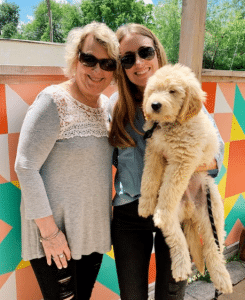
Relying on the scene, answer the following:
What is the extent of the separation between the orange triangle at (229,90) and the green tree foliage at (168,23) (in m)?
39.6

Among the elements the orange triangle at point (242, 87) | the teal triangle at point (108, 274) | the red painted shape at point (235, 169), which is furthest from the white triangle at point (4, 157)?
the orange triangle at point (242, 87)

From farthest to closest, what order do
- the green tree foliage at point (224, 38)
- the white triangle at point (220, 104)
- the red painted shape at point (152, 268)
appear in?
the green tree foliage at point (224, 38) < the white triangle at point (220, 104) < the red painted shape at point (152, 268)

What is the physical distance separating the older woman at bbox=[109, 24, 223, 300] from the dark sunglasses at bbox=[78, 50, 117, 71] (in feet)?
0.49

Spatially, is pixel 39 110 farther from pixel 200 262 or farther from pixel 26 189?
pixel 200 262

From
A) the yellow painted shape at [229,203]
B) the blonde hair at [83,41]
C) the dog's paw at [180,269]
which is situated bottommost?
the yellow painted shape at [229,203]

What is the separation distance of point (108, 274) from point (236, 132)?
222 cm

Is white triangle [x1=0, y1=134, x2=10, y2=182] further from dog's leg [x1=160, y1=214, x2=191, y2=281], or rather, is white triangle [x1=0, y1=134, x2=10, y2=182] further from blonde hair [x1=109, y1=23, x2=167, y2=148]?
dog's leg [x1=160, y1=214, x2=191, y2=281]

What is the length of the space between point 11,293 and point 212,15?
47771 millimetres

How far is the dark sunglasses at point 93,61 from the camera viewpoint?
165 cm

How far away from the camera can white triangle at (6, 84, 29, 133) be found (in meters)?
1.84

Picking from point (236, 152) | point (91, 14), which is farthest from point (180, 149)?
point (91, 14)

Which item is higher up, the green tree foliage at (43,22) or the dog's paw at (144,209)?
the green tree foliage at (43,22)

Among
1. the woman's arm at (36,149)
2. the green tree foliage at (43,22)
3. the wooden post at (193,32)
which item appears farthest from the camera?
the green tree foliage at (43,22)

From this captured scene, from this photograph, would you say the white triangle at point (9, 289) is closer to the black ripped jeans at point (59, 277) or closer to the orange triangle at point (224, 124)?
the black ripped jeans at point (59, 277)
